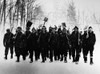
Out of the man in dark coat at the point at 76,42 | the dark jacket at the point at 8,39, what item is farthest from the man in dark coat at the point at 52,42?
the dark jacket at the point at 8,39

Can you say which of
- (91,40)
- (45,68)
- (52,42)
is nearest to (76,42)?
(91,40)

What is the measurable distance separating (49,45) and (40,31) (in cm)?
109

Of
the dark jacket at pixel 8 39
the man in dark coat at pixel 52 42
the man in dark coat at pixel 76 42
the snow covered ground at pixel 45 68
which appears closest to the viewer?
the snow covered ground at pixel 45 68

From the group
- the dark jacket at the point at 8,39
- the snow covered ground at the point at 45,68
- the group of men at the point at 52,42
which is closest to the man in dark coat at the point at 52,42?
the group of men at the point at 52,42

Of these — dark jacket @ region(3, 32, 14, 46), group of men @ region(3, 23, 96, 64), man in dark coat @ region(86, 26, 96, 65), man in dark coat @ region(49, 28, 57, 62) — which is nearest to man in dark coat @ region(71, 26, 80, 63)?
group of men @ region(3, 23, 96, 64)

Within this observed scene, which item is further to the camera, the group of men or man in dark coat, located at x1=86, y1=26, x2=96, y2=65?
the group of men

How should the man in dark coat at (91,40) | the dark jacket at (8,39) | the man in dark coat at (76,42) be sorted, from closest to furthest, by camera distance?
1. the man in dark coat at (91,40)
2. the man in dark coat at (76,42)
3. the dark jacket at (8,39)

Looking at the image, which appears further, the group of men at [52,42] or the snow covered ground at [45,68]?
the group of men at [52,42]

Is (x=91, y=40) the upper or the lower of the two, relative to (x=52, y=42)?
upper

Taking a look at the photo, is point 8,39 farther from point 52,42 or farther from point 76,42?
point 76,42

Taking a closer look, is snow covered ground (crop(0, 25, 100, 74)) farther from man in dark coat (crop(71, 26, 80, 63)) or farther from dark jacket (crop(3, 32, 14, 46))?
dark jacket (crop(3, 32, 14, 46))

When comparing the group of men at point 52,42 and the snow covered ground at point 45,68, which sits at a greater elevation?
the group of men at point 52,42

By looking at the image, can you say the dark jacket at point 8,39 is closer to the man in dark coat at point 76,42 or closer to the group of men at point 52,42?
the group of men at point 52,42

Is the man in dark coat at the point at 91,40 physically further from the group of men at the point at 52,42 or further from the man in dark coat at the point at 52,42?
the man in dark coat at the point at 52,42
